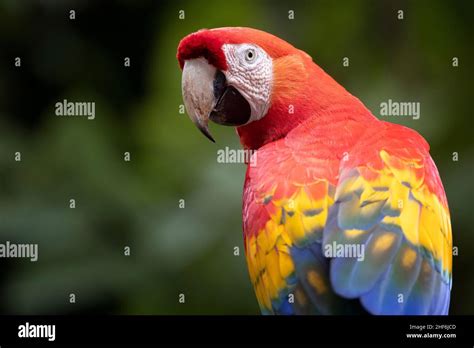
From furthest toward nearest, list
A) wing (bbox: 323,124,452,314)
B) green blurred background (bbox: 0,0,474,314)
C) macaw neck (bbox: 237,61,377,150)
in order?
green blurred background (bbox: 0,0,474,314), macaw neck (bbox: 237,61,377,150), wing (bbox: 323,124,452,314)

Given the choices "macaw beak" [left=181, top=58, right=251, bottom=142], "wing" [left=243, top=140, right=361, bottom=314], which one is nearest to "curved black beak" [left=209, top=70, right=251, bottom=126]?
"macaw beak" [left=181, top=58, right=251, bottom=142]

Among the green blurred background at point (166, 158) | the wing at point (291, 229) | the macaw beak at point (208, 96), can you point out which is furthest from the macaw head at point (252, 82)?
the green blurred background at point (166, 158)

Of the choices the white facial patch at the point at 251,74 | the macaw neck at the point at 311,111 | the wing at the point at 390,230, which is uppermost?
the white facial patch at the point at 251,74

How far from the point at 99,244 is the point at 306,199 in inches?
38.3

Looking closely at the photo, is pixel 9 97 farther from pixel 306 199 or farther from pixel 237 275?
pixel 306 199

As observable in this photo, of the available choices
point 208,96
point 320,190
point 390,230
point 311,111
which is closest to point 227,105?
point 208,96

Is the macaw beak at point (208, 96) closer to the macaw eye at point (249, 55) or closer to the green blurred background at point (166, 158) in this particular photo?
the macaw eye at point (249, 55)

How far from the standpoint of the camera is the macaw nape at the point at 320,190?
1862mm

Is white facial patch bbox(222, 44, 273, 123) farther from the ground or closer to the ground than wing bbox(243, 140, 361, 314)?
farther from the ground

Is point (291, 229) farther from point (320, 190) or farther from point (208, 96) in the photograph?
point (208, 96)

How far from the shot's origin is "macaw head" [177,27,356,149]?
2.09 m

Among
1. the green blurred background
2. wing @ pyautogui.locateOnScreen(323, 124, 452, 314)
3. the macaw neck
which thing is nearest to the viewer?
wing @ pyautogui.locateOnScreen(323, 124, 452, 314)

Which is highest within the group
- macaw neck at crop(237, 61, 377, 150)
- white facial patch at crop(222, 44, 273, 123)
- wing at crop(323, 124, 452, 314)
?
white facial patch at crop(222, 44, 273, 123)

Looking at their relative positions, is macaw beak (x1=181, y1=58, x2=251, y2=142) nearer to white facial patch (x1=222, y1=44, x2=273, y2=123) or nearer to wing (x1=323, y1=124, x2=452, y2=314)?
white facial patch (x1=222, y1=44, x2=273, y2=123)
